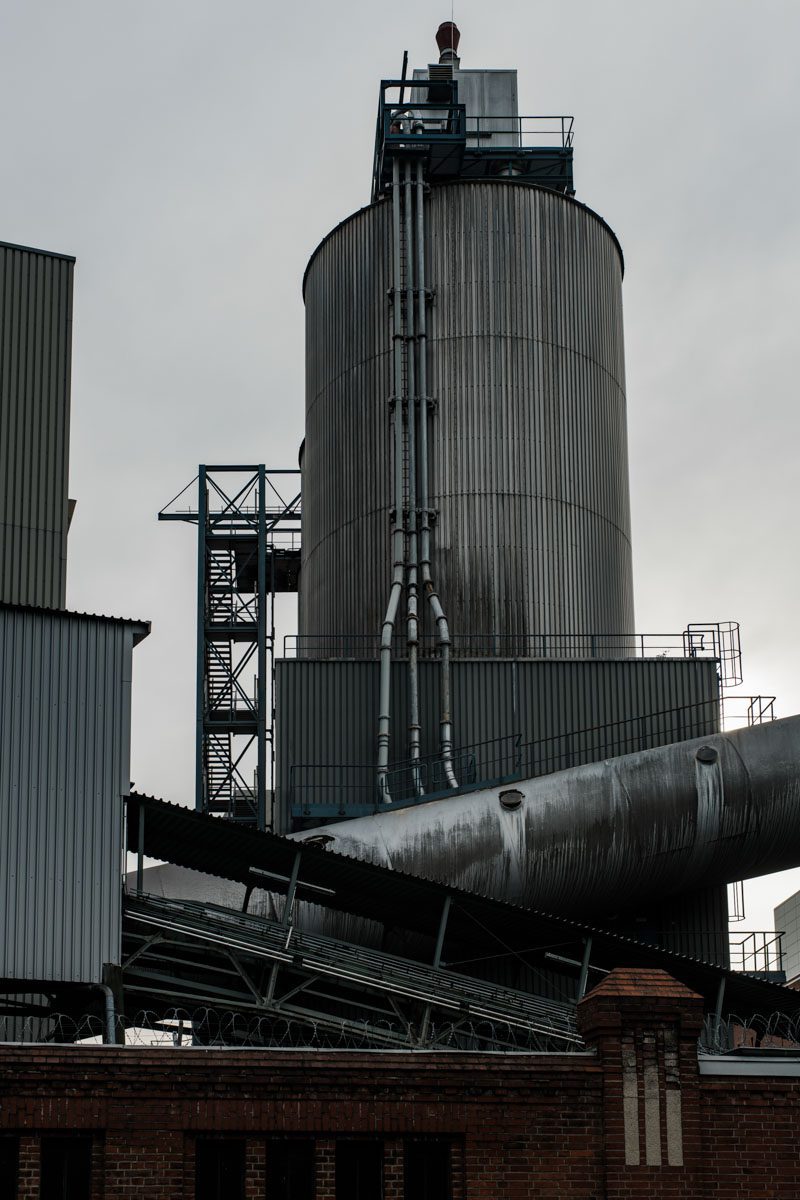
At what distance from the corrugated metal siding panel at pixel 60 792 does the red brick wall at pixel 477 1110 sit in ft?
18.1

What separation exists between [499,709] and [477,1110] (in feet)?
62.4

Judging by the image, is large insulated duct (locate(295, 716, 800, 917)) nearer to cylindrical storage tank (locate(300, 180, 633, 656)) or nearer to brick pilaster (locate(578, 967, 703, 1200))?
cylindrical storage tank (locate(300, 180, 633, 656))

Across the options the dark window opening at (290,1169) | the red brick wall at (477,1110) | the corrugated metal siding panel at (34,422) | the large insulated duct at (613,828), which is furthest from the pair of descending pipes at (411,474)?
the dark window opening at (290,1169)

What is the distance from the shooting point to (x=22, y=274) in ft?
115

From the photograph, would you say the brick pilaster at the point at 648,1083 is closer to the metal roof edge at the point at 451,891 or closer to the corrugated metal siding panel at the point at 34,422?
the metal roof edge at the point at 451,891

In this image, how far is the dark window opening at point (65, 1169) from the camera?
2038cm

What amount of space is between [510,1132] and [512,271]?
87.3 ft

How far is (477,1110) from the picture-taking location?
2139cm

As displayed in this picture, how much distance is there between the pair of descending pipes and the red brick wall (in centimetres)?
1695

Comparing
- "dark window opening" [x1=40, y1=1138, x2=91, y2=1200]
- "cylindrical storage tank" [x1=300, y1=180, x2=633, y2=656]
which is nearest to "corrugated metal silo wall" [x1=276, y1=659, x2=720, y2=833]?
"cylindrical storage tank" [x1=300, y1=180, x2=633, y2=656]

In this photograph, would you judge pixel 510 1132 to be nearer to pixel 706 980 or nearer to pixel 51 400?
pixel 706 980

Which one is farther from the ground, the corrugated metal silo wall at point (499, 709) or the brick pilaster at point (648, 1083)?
the corrugated metal silo wall at point (499, 709)

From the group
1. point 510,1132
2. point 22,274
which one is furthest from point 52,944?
point 22,274

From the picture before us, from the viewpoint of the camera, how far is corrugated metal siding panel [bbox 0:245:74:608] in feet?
110
